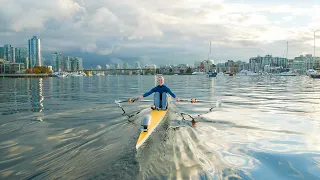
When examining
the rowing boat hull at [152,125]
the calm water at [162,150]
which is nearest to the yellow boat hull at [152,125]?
the rowing boat hull at [152,125]

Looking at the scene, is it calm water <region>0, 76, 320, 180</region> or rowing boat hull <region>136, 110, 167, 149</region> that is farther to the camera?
rowing boat hull <region>136, 110, 167, 149</region>

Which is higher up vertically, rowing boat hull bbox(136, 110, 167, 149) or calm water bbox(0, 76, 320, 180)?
rowing boat hull bbox(136, 110, 167, 149)

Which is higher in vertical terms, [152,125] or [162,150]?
[152,125]

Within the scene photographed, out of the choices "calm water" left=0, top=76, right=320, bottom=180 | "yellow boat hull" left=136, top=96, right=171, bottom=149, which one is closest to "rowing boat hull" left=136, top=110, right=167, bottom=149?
"yellow boat hull" left=136, top=96, right=171, bottom=149

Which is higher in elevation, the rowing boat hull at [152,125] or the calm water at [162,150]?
the rowing boat hull at [152,125]

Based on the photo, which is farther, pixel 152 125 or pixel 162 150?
pixel 152 125

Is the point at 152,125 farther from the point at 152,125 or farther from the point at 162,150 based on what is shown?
the point at 162,150

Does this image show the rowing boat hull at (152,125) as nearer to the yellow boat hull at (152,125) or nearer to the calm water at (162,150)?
the yellow boat hull at (152,125)

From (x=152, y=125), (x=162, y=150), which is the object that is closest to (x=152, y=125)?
(x=152, y=125)

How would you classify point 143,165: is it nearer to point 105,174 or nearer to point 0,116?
point 105,174

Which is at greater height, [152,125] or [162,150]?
[152,125]

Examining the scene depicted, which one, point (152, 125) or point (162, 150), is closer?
point (162, 150)

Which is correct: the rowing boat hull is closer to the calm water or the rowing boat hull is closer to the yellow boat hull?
the yellow boat hull

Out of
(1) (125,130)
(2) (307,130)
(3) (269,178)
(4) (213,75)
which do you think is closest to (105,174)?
(3) (269,178)
